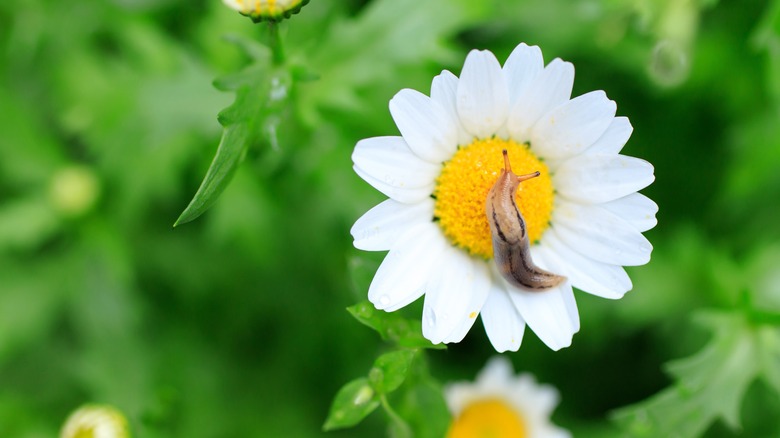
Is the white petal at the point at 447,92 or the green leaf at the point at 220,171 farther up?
the white petal at the point at 447,92

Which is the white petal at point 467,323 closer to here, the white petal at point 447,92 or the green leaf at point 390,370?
the green leaf at point 390,370

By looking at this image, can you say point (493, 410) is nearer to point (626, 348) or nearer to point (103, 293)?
point (626, 348)

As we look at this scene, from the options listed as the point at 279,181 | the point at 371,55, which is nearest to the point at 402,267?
the point at 371,55

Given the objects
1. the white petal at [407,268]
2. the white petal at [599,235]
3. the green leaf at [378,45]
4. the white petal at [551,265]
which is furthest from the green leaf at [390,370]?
the green leaf at [378,45]

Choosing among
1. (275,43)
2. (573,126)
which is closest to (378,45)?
(275,43)

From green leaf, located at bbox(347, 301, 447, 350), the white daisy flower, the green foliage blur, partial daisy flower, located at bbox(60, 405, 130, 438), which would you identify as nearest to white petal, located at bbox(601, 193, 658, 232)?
the white daisy flower

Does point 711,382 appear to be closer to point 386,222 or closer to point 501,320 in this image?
point 501,320

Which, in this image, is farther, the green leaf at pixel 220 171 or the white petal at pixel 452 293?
the white petal at pixel 452 293
